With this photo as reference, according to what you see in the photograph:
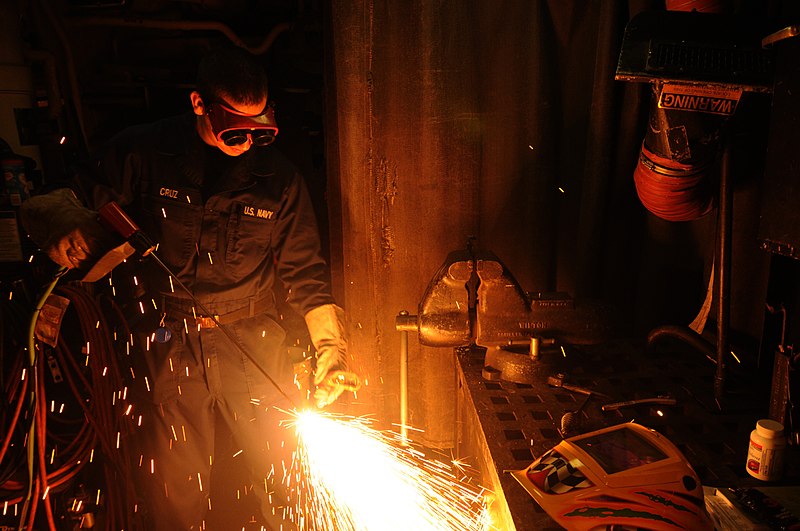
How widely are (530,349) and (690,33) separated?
1.28 m

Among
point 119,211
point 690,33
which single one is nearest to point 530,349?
point 690,33

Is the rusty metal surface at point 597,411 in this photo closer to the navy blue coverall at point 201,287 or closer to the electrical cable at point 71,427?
the navy blue coverall at point 201,287

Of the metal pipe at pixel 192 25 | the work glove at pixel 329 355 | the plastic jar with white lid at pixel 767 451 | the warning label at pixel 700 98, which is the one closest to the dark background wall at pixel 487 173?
the work glove at pixel 329 355

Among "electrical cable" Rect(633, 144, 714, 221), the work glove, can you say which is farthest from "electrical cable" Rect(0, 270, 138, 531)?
"electrical cable" Rect(633, 144, 714, 221)

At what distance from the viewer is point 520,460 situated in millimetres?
1661

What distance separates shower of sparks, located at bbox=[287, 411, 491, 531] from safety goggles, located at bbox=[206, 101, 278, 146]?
144 cm

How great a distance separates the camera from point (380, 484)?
2.40m

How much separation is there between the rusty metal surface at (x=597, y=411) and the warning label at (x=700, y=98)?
41.5 inches

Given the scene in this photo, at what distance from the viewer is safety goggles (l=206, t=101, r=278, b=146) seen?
257cm

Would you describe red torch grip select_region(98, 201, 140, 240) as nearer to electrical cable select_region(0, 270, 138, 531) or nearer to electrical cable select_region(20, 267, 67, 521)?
electrical cable select_region(20, 267, 67, 521)

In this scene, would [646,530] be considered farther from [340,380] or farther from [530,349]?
[340,380]

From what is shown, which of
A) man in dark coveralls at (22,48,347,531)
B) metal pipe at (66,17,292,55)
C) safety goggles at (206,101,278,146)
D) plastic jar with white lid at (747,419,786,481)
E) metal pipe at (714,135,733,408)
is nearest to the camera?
plastic jar with white lid at (747,419,786,481)

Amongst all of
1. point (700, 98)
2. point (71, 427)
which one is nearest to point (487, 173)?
point (700, 98)

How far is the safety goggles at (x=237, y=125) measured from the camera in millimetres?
2568
